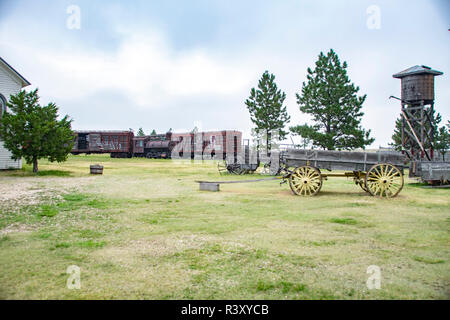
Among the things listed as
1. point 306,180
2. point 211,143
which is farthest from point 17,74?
point 211,143

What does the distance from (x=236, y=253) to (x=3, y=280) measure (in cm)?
343

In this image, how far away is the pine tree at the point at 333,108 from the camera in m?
27.7

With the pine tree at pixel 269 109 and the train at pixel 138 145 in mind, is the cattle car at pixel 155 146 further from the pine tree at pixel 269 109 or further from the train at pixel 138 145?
the pine tree at pixel 269 109

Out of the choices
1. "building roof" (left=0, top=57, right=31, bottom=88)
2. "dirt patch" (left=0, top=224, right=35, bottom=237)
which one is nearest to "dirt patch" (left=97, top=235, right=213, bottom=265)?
"dirt patch" (left=0, top=224, right=35, bottom=237)

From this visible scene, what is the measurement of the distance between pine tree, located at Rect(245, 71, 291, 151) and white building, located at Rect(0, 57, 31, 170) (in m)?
26.8

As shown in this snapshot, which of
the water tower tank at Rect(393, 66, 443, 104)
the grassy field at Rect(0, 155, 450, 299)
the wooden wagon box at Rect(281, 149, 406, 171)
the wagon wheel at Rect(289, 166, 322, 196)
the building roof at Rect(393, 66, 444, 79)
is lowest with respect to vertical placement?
the grassy field at Rect(0, 155, 450, 299)

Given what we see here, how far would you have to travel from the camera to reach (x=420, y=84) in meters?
18.7

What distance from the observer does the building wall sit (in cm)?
2045

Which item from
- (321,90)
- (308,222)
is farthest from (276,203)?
(321,90)

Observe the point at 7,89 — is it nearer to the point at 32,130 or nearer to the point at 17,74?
the point at 17,74

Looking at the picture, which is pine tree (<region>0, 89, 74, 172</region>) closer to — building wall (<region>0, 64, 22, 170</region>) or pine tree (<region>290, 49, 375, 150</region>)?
building wall (<region>0, 64, 22, 170</region>)

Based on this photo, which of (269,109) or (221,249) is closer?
(221,249)

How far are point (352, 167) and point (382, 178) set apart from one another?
1.19m
